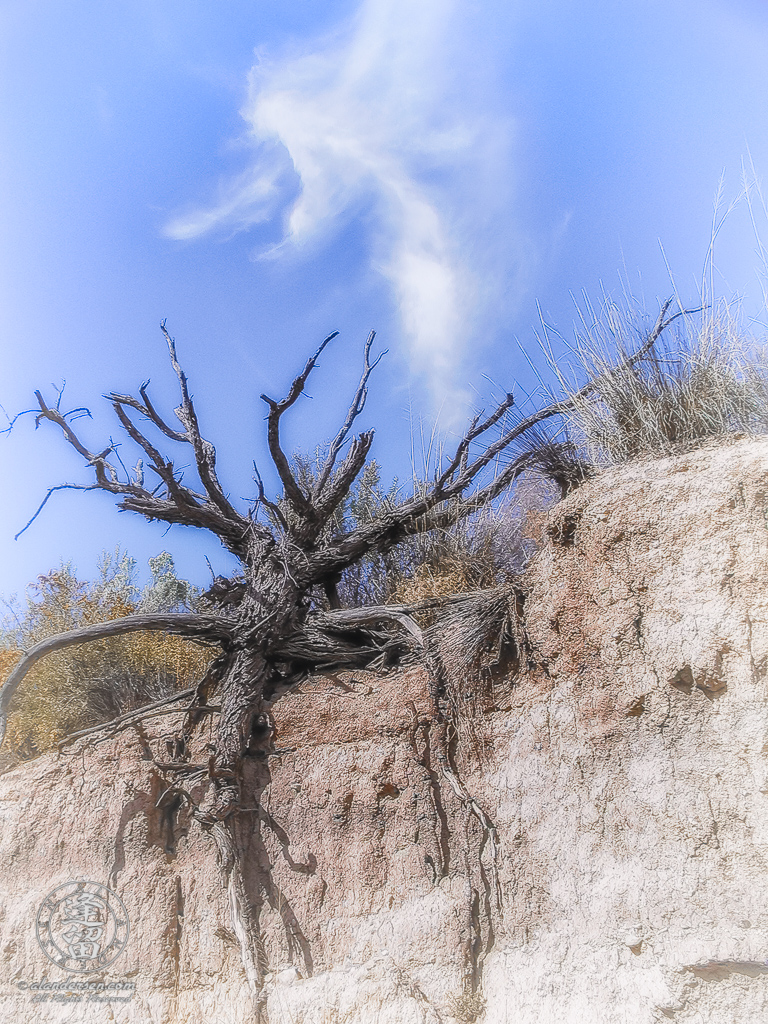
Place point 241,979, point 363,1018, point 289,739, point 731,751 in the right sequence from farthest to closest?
point 289,739, point 241,979, point 363,1018, point 731,751

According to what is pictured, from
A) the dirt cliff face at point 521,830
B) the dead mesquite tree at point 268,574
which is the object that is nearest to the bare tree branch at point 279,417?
the dead mesquite tree at point 268,574

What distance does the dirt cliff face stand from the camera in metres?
4.01

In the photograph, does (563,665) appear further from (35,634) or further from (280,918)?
(35,634)

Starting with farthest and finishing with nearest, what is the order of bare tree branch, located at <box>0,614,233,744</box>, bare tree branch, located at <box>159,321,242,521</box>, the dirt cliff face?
1. bare tree branch, located at <box>159,321,242,521</box>
2. bare tree branch, located at <box>0,614,233,744</box>
3. the dirt cliff face

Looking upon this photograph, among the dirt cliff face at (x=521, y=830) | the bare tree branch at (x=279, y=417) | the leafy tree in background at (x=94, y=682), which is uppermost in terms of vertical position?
the bare tree branch at (x=279, y=417)

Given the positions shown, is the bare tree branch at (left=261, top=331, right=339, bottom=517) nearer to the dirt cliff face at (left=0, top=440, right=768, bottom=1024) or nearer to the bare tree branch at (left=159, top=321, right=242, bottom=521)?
the bare tree branch at (left=159, top=321, right=242, bottom=521)

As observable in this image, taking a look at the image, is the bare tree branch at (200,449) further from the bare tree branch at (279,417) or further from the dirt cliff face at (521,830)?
the dirt cliff face at (521,830)

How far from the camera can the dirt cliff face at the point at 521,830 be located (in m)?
4.01

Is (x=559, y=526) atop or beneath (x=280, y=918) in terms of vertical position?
atop

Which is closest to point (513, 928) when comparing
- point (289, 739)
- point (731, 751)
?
point (731, 751)

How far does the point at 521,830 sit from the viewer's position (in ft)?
15.8

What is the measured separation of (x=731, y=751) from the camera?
4.04 metres

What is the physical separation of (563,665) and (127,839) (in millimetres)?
3929

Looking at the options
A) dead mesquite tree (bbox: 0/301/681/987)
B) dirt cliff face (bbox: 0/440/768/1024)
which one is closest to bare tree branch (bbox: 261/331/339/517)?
dead mesquite tree (bbox: 0/301/681/987)
